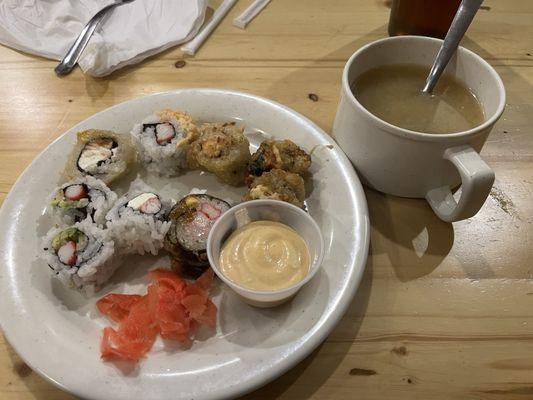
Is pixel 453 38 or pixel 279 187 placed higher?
pixel 453 38

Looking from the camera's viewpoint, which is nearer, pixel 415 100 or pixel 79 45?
pixel 415 100

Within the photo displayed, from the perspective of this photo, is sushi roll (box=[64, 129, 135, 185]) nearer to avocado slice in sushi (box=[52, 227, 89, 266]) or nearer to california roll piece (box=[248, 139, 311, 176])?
avocado slice in sushi (box=[52, 227, 89, 266])

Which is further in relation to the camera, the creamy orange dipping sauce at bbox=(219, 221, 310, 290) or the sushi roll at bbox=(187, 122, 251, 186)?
the sushi roll at bbox=(187, 122, 251, 186)

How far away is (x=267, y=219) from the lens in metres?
1.18

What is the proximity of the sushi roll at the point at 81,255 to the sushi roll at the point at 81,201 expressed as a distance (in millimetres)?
33

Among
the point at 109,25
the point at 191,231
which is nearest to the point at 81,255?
the point at 191,231

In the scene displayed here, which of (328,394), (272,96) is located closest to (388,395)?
(328,394)

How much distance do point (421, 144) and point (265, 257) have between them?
0.45 m

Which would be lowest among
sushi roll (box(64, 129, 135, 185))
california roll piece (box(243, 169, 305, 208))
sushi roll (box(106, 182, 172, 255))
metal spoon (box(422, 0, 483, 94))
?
sushi roll (box(106, 182, 172, 255))

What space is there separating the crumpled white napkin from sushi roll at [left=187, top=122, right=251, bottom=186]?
0.60 meters

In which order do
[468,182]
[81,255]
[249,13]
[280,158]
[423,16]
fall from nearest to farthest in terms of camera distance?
[468,182], [81,255], [280,158], [423,16], [249,13]

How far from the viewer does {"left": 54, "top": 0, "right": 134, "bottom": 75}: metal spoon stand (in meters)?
1.74

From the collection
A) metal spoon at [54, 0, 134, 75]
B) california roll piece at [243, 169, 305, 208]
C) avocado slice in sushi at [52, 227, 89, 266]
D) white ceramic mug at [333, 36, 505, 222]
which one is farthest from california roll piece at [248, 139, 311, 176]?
metal spoon at [54, 0, 134, 75]

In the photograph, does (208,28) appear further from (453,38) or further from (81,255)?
(81,255)
